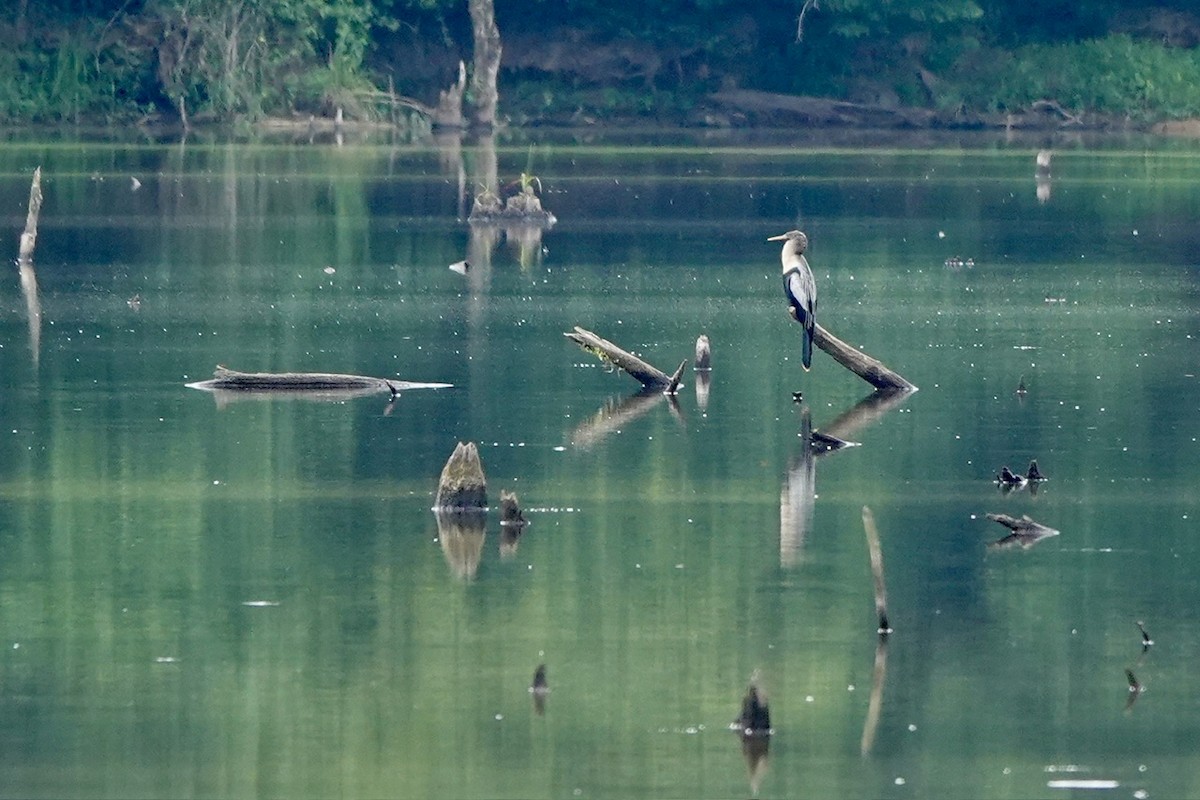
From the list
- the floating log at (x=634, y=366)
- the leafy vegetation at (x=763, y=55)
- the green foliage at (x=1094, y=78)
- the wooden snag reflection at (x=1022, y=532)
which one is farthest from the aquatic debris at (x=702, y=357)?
the green foliage at (x=1094, y=78)

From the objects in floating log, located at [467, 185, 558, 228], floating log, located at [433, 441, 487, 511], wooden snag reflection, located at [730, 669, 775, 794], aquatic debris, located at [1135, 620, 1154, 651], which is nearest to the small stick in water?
aquatic debris, located at [1135, 620, 1154, 651]

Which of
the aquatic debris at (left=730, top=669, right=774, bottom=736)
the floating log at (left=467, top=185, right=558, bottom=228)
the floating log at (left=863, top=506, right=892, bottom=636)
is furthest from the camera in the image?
the floating log at (left=467, top=185, right=558, bottom=228)

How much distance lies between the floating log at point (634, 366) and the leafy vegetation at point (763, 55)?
146 feet

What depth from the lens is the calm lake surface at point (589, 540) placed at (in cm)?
988

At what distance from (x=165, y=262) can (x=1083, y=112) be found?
39.9 m

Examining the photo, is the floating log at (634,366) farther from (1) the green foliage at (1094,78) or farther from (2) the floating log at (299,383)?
(1) the green foliage at (1094,78)

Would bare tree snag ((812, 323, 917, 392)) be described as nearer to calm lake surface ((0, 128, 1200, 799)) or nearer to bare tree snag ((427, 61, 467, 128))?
calm lake surface ((0, 128, 1200, 799))

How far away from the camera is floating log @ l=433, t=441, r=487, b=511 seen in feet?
46.1

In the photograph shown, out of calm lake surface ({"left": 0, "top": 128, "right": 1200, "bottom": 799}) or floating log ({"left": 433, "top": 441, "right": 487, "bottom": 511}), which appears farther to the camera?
floating log ({"left": 433, "top": 441, "right": 487, "bottom": 511})

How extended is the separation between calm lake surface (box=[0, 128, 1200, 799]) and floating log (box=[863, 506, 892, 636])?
0.37 feet

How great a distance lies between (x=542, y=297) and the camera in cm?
2705

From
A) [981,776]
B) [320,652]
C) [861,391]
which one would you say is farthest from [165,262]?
[981,776]

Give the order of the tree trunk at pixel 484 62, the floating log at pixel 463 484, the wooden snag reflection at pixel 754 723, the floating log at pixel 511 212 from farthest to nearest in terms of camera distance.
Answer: the tree trunk at pixel 484 62, the floating log at pixel 511 212, the floating log at pixel 463 484, the wooden snag reflection at pixel 754 723

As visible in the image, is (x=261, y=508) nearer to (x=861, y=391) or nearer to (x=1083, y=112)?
(x=861, y=391)
